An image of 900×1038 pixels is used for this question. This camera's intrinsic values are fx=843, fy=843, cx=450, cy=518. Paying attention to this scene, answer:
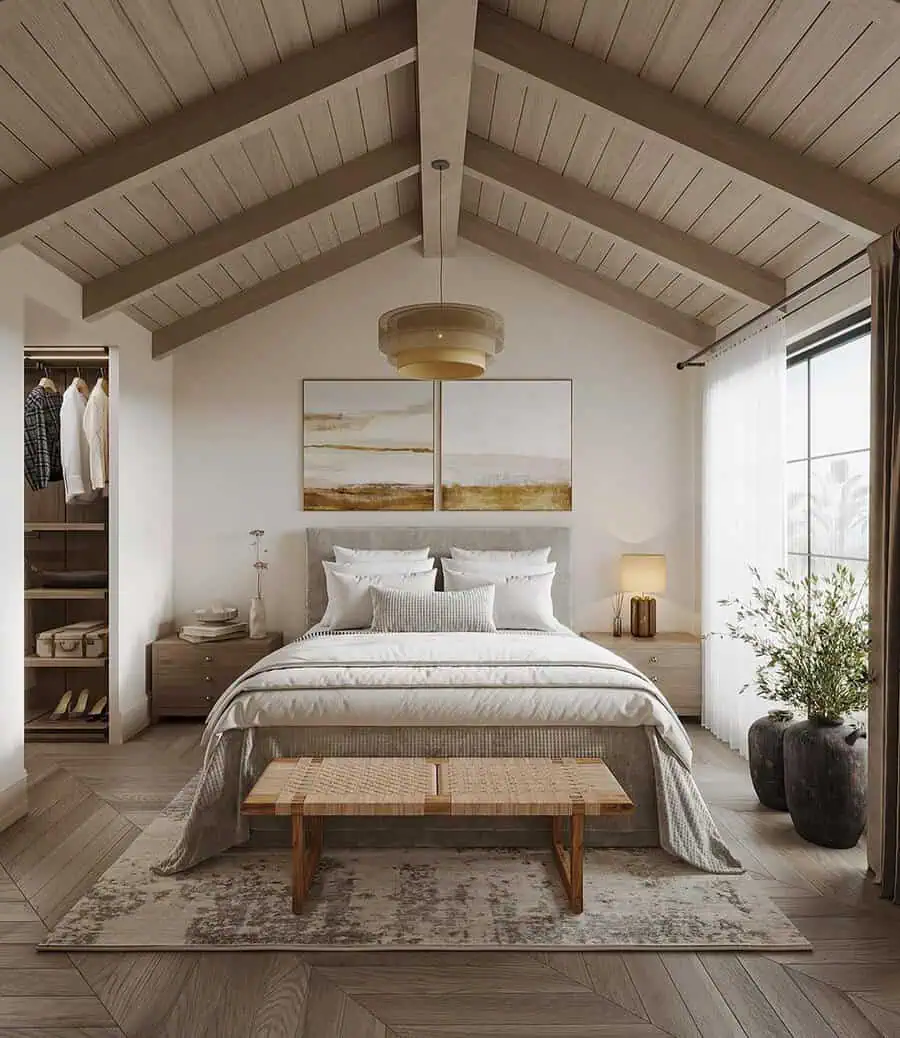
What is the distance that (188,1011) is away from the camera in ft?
7.22

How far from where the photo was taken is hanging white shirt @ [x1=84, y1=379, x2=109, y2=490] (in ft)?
15.7

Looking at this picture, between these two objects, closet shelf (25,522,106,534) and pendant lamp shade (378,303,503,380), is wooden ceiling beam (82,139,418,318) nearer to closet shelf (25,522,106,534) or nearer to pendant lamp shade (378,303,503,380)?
closet shelf (25,522,106,534)

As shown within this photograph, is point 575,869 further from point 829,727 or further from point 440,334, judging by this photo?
point 440,334

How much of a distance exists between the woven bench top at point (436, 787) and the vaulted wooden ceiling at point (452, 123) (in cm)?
227

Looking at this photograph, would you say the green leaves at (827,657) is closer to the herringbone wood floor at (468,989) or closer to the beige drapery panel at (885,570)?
the beige drapery panel at (885,570)

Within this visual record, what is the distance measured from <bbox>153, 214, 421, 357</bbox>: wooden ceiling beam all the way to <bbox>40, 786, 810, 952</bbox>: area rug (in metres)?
3.22

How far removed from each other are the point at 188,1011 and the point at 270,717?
3.82 feet

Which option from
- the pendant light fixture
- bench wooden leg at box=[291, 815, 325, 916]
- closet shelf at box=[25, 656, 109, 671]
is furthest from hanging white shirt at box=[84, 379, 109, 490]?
bench wooden leg at box=[291, 815, 325, 916]

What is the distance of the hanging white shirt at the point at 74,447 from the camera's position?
480 centimetres

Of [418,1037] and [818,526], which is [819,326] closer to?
[818,526]

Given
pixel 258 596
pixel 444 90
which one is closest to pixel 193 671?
pixel 258 596

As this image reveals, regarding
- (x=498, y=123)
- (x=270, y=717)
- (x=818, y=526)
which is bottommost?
(x=270, y=717)

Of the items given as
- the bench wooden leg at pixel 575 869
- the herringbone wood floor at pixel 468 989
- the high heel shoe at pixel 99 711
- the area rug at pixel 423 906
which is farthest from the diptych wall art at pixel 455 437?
the herringbone wood floor at pixel 468 989

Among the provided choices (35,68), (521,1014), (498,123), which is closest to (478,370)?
(498,123)
